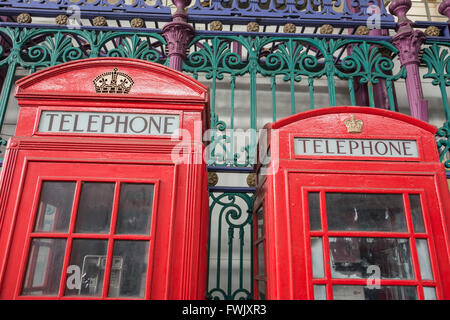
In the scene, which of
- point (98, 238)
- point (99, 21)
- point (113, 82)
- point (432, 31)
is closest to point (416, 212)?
point (98, 238)

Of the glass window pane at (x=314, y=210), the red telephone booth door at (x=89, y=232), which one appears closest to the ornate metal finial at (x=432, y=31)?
the glass window pane at (x=314, y=210)

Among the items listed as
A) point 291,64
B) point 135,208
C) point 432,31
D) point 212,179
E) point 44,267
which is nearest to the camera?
point 44,267

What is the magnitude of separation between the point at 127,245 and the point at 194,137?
68cm

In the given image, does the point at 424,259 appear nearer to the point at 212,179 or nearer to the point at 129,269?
the point at 129,269

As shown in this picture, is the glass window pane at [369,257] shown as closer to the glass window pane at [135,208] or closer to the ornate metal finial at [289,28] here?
the glass window pane at [135,208]

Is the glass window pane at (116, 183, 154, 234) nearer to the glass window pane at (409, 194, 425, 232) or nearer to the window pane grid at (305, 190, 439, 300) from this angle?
the window pane grid at (305, 190, 439, 300)

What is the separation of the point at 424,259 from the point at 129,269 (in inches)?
61.5

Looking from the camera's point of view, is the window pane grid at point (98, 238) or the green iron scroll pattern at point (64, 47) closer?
the window pane grid at point (98, 238)

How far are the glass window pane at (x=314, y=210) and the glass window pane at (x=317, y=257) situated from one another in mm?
74

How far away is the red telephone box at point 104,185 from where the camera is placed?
60.2 inches

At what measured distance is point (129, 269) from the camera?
1.54 metres

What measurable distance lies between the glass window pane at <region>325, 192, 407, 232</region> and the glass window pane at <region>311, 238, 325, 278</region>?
0.11 metres

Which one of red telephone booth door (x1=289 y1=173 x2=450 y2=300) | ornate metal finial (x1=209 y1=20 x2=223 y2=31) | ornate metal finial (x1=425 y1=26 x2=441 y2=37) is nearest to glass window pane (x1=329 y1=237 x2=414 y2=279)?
red telephone booth door (x1=289 y1=173 x2=450 y2=300)

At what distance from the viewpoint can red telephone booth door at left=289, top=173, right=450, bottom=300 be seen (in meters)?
1.58
